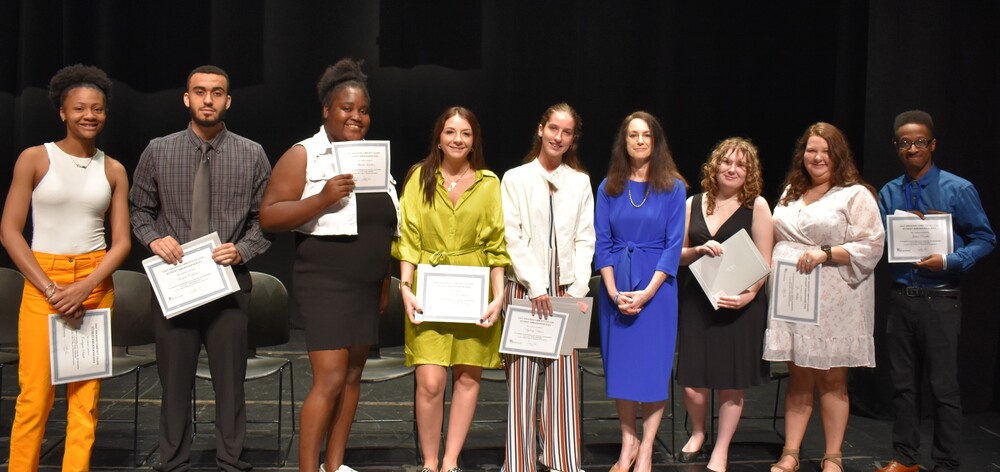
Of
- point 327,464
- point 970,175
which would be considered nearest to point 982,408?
point 970,175

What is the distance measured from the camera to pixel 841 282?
385 cm

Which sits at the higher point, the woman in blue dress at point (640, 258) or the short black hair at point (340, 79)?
the short black hair at point (340, 79)

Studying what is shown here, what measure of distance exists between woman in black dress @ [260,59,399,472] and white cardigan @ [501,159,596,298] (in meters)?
0.57

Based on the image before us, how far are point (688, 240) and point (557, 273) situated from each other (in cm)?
74

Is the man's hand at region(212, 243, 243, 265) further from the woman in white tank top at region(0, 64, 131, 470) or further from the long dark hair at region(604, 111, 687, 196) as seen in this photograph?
the long dark hair at region(604, 111, 687, 196)

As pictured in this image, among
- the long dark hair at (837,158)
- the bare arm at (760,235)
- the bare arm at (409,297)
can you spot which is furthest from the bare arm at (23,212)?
the long dark hair at (837,158)

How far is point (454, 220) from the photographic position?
3545 mm

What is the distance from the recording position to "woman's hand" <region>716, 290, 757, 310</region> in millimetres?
3812

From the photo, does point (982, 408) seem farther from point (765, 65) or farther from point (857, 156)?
point (765, 65)

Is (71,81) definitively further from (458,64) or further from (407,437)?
(458,64)

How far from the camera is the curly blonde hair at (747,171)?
3852 millimetres

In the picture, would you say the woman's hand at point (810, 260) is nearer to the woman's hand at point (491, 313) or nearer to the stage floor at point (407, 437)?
the stage floor at point (407, 437)

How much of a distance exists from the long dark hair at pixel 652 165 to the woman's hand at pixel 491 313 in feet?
2.49

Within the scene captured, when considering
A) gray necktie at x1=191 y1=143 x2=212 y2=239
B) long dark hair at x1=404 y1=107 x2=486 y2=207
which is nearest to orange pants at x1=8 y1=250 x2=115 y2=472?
gray necktie at x1=191 y1=143 x2=212 y2=239
